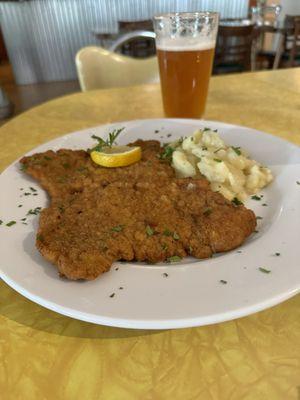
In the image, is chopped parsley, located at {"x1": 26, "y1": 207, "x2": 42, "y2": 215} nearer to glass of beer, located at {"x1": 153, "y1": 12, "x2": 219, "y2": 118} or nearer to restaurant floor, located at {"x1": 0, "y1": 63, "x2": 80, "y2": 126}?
glass of beer, located at {"x1": 153, "y1": 12, "x2": 219, "y2": 118}

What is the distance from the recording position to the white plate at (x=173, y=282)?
2.41ft

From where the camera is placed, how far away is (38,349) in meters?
0.78

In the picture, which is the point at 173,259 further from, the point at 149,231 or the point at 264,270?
the point at 264,270

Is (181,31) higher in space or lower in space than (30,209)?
higher

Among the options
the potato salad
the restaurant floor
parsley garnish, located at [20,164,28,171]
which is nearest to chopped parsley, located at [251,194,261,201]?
the potato salad

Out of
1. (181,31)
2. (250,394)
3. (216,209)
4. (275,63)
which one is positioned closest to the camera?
(250,394)

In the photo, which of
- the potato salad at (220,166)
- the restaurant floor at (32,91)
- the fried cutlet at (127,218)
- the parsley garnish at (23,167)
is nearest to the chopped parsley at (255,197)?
the potato salad at (220,166)

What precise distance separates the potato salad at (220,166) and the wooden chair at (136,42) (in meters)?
5.80

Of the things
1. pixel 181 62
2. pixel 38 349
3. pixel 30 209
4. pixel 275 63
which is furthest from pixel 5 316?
pixel 275 63

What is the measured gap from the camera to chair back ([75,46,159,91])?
2.94 metres

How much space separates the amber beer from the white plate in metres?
1.05

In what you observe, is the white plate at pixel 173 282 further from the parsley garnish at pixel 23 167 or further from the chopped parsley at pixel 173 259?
the parsley garnish at pixel 23 167

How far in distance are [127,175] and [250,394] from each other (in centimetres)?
93

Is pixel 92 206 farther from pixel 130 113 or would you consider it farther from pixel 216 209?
pixel 130 113
